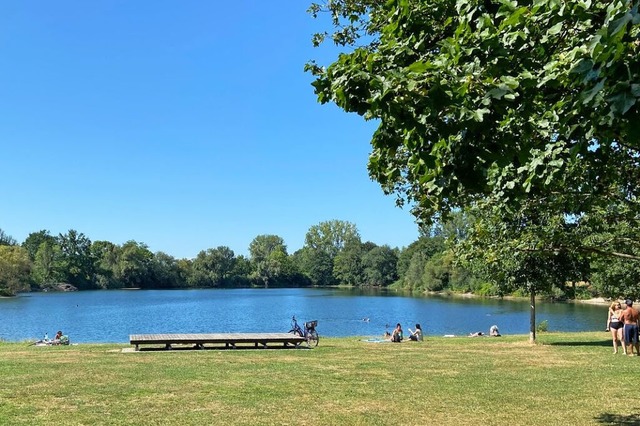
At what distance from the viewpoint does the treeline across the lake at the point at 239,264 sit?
11688 centimetres

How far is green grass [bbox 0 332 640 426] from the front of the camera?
24.7 feet

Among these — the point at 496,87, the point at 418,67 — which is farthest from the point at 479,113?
the point at 418,67

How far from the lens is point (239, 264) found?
14638 centimetres

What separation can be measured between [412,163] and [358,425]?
395cm

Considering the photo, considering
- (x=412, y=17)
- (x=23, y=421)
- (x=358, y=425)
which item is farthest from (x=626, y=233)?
(x=23, y=421)

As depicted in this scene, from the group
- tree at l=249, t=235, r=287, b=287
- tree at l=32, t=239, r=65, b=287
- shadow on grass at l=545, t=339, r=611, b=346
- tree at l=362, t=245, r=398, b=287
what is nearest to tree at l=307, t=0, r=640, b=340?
shadow on grass at l=545, t=339, r=611, b=346

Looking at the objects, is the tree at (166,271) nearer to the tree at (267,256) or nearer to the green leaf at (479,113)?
the tree at (267,256)

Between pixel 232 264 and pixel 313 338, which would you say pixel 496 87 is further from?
pixel 232 264

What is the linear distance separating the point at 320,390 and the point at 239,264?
5466 inches

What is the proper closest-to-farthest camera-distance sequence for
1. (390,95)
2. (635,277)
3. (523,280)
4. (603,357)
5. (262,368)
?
(390,95) → (262,368) → (603,357) → (523,280) → (635,277)

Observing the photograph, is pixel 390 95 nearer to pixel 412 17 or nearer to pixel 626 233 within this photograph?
pixel 412 17

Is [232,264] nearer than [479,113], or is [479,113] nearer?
[479,113]

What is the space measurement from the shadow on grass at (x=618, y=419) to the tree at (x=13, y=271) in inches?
3857

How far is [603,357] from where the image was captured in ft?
48.9
